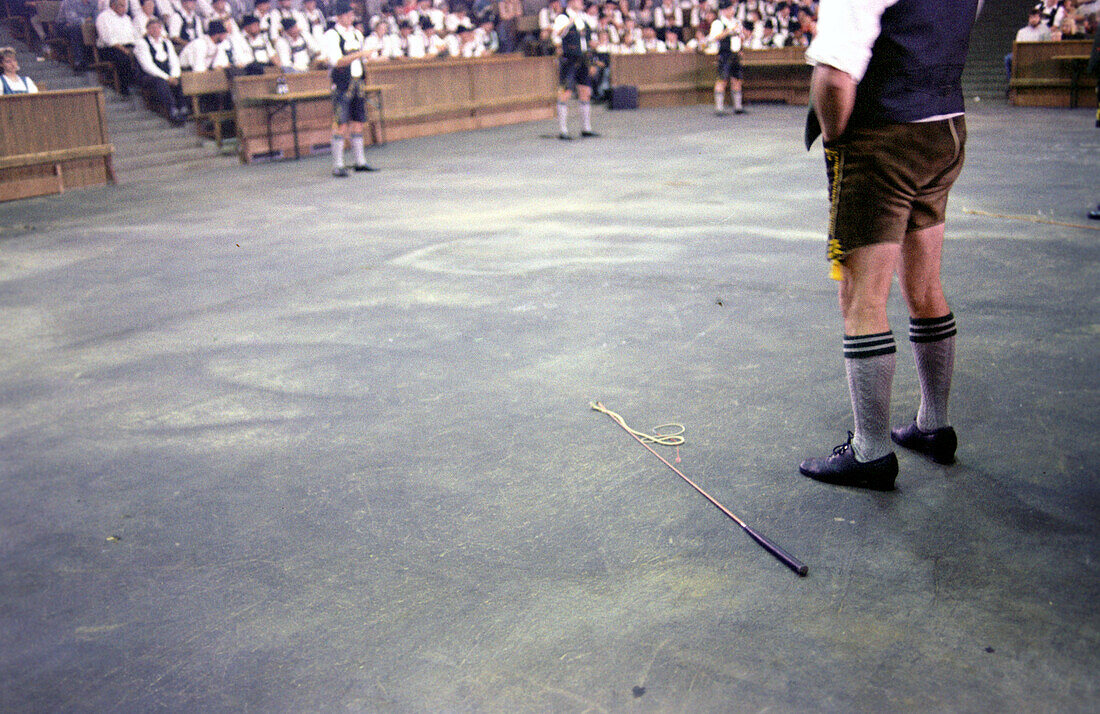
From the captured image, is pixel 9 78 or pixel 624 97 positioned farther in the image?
pixel 624 97

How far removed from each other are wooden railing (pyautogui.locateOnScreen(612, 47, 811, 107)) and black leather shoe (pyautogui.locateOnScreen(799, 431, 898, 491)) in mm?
19485

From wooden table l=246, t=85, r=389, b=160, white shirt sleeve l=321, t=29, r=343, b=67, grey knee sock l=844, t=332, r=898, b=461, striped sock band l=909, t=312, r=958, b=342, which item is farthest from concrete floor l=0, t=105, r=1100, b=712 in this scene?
wooden table l=246, t=85, r=389, b=160

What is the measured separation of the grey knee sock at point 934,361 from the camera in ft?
9.82

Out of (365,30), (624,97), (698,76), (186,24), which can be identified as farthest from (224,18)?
(698,76)

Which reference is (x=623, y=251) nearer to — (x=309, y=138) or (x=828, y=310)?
(x=828, y=310)

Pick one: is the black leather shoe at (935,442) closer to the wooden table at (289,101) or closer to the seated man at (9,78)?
the seated man at (9,78)

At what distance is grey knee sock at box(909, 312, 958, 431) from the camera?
2.99 m

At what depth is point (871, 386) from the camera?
9.21 feet

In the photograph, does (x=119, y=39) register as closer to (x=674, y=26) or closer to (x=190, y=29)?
(x=190, y=29)

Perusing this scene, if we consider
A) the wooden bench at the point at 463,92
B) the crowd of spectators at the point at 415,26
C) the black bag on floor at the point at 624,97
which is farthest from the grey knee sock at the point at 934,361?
the black bag on floor at the point at 624,97

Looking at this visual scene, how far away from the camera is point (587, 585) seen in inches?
95.0

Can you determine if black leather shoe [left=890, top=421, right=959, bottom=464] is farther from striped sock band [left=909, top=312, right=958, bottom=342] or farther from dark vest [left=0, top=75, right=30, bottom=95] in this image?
dark vest [left=0, top=75, right=30, bottom=95]

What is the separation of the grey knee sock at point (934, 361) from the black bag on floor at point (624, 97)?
18.8m

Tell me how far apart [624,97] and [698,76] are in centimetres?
228
